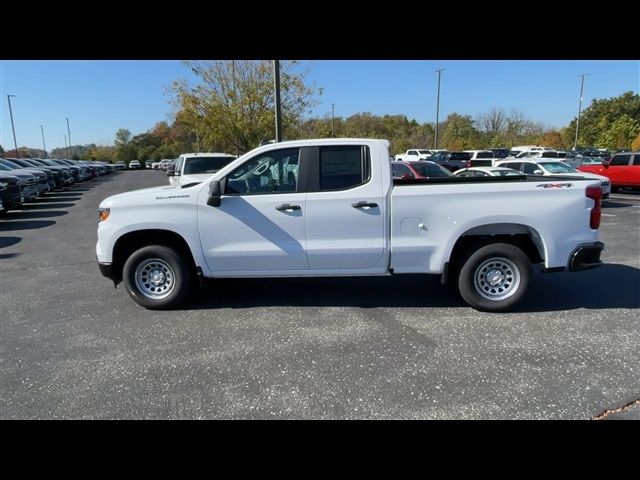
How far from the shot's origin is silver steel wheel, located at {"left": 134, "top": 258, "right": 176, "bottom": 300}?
15.0 feet

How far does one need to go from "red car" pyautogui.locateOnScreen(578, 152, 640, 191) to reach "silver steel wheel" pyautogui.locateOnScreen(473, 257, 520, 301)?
1583 centimetres

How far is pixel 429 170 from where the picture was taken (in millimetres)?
14000

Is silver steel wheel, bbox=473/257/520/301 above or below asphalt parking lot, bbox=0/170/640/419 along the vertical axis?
above

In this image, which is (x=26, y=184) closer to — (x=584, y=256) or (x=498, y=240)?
(x=498, y=240)

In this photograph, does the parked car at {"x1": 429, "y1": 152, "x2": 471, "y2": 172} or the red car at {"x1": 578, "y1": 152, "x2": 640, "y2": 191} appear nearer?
the red car at {"x1": 578, "y1": 152, "x2": 640, "y2": 191}

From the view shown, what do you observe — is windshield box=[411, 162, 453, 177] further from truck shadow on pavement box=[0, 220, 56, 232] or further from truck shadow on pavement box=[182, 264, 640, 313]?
truck shadow on pavement box=[0, 220, 56, 232]

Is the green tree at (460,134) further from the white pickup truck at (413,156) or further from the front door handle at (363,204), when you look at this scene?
the front door handle at (363,204)

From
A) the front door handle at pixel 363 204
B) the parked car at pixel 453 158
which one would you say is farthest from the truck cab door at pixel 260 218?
the parked car at pixel 453 158

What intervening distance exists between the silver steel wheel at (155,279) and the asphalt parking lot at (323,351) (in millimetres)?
275

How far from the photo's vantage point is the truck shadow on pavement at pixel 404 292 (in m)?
4.67

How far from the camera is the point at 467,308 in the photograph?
455cm

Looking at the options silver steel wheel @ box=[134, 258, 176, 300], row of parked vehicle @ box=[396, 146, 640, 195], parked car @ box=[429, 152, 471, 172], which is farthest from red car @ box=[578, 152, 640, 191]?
silver steel wheel @ box=[134, 258, 176, 300]
